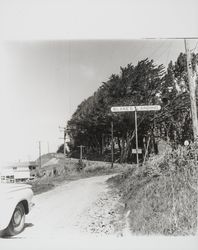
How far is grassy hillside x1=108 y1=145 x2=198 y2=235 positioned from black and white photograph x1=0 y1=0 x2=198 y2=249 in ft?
0.06

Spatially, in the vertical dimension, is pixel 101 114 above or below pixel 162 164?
above

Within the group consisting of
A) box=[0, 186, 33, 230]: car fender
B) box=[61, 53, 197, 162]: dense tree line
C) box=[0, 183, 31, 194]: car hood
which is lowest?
box=[0, 186, 33, 230]: car fender

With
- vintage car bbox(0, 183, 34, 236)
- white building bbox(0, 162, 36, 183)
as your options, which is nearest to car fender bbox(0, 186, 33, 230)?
vintage car bbox(0, 183, 34, 236)

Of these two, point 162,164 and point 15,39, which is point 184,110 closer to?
point 162,164

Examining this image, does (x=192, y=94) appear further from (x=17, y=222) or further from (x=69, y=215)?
(x=17, y=222)

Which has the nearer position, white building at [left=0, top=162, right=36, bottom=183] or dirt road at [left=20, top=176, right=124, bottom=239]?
dirt road at [left=20, top=176, right=124, bottom=239]

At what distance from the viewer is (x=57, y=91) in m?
5.24

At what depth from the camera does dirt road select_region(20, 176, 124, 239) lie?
444cm

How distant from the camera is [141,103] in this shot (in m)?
5.97

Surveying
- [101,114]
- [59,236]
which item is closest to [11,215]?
[59,236]

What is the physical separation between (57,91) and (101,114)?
7.20 ft

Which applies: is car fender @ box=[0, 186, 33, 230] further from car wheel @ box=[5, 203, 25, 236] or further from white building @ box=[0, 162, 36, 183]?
white building @ box=[0, 162, 36, 183]

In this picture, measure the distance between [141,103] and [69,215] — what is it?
107 inches

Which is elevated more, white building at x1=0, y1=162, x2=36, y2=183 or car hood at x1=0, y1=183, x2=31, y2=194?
white building at x1=0, y1=162, x2=36, y2=183
